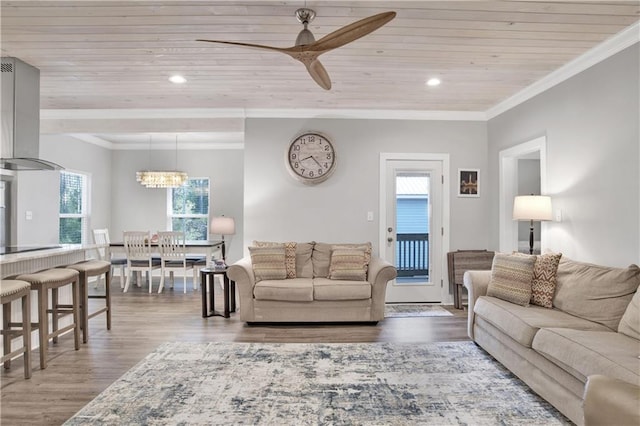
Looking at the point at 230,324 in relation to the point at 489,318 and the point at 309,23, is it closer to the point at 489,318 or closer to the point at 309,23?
the point at 489,318

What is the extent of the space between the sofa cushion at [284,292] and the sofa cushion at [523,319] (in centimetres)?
176

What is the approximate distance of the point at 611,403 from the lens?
130cm

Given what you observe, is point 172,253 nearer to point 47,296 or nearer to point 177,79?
point 47,296

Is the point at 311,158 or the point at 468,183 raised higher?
the point at 311,158

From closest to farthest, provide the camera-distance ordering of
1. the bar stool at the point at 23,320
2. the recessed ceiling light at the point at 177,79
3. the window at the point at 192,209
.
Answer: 1. the bar stool at the point at 23,320
2. the recessed ceiling light at the point at 177,79
3. the window at the point at 192,209

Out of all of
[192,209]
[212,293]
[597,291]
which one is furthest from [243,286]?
[192,209]

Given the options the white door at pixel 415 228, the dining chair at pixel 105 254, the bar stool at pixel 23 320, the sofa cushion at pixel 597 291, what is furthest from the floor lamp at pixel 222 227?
the sofa cushion at pixel 597 291

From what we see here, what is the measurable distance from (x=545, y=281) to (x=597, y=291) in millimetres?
414

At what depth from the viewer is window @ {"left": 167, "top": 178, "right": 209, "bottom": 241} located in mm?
7938

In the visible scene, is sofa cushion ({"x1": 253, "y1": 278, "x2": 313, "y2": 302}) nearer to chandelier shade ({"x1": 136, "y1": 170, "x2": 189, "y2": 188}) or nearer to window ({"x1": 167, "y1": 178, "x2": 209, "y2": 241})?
chandelier shade ({"x1": 136, "y1": 170, "x2": 189, "y2": 188})

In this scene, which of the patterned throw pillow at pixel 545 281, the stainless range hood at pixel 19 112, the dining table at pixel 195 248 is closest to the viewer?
the patterned throw pillow at pixel 545 281

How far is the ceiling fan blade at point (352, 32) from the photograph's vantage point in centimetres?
199

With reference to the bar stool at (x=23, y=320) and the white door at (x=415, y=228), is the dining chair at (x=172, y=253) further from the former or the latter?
the white door at (x=415, y=228)

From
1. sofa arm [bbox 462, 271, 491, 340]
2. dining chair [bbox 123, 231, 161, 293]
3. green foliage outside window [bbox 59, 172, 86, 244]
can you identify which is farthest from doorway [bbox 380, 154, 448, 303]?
green foliage outside window [bbox 59, 172, 86, 244]
